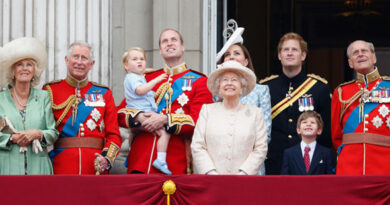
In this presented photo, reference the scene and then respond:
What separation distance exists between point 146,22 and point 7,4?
1.41m

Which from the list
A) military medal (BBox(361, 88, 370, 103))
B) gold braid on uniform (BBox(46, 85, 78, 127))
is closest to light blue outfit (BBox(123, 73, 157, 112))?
gold braid on uniform (BBox(46, 85, 78, 127))

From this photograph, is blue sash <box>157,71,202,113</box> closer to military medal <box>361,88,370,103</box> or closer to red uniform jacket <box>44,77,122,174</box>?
red uniform jacket <box>44,77,122,174</box>

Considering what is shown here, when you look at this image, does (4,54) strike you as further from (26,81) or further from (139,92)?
(139,92)

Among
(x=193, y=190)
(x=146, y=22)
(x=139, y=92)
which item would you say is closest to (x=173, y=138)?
(x=139, y=92)

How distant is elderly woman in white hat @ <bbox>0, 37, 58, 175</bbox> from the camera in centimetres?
789

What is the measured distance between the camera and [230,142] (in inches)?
306

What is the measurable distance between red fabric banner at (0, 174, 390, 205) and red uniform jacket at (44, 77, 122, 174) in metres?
0.85

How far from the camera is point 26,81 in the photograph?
812cm

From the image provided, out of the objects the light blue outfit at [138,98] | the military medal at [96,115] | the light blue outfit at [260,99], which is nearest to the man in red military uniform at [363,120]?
the light blue outfit at [260,99]

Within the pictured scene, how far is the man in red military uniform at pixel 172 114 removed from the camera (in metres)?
8.15

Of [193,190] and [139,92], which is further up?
[139,92]

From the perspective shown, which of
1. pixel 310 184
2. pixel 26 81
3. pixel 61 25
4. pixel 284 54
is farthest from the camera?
pixel 61 25

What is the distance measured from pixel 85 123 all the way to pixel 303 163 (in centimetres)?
181

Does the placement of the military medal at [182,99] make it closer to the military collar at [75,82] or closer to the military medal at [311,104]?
the military collar at [75,82]
